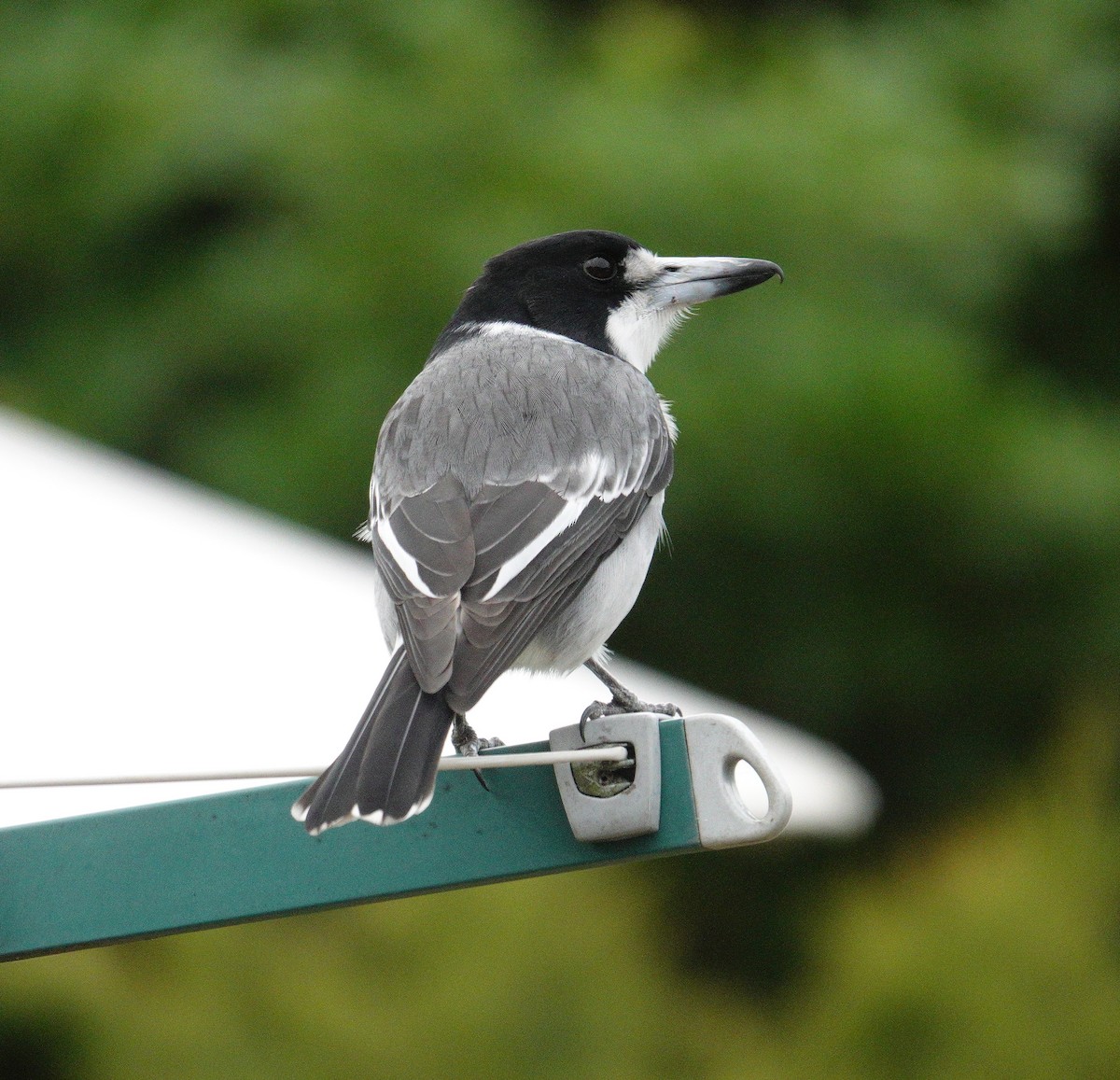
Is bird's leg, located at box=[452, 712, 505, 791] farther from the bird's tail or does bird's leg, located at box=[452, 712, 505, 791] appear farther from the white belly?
the bird's tail

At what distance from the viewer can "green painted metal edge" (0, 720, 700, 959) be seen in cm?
171

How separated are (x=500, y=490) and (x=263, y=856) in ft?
2.62

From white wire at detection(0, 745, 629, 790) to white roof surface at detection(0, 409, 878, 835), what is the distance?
1.75ft

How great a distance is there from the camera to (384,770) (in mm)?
1688

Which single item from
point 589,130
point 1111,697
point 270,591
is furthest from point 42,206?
point 1111,697

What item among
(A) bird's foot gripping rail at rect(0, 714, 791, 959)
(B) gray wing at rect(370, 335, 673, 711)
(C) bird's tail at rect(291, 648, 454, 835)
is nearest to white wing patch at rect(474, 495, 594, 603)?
(B) gray wing at rect(370, 335, 673, 711)

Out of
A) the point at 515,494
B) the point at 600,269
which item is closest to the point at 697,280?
the point at 600,269

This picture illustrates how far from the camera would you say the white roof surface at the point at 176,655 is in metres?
2.50

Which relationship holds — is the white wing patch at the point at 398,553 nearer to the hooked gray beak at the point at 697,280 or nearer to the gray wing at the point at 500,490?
the gray wing at the point at 500,490

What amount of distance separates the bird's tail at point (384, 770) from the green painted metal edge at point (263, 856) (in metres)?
0.07

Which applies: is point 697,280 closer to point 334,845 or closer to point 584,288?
point 584,288

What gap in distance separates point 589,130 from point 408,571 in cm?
335

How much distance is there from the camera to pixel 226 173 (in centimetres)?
565

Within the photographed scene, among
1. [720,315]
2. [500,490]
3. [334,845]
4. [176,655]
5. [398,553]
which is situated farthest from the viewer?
[720,315]
